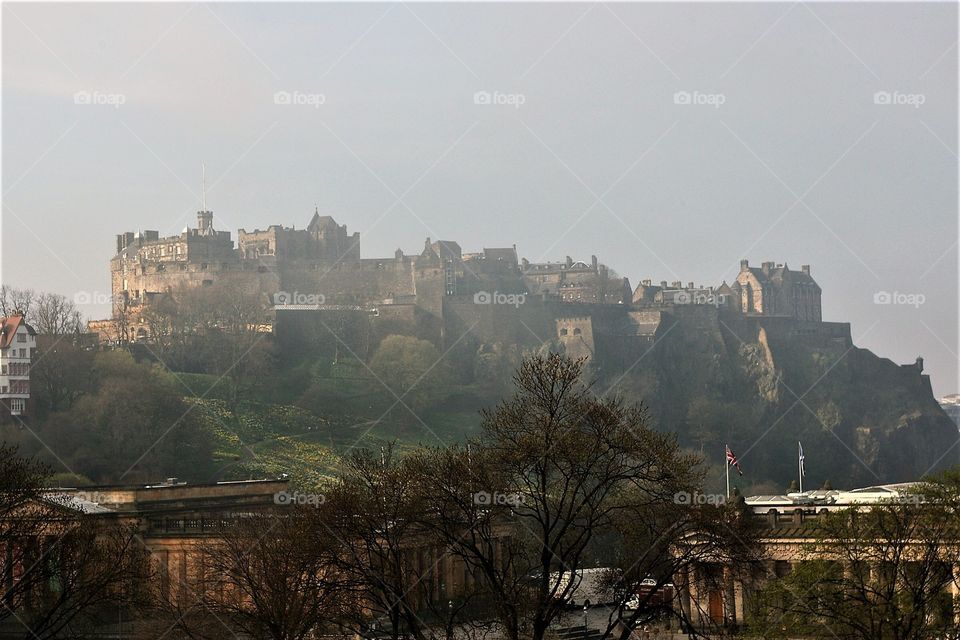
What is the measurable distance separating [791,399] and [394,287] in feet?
123

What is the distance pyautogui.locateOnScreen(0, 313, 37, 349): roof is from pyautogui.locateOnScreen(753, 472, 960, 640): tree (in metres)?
91.2

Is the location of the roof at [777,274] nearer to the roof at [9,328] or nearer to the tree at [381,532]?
the roof at [9,328]

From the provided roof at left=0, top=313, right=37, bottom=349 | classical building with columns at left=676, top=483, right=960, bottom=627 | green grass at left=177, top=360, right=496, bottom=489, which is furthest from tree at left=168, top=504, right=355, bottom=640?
roof at left=0, top=313, right=37, bottom=349

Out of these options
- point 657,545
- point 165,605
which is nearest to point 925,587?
point 657,545

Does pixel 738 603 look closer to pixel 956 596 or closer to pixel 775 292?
pixel 956 596

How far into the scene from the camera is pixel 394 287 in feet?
540

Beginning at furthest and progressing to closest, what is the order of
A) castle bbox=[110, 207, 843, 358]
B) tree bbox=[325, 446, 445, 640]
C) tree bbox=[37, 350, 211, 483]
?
castle bbox=[110, 207, 843, 358] < tree bbox=[37, 350, 211, 483] < tree bbox=[325, 446, 445, 640]

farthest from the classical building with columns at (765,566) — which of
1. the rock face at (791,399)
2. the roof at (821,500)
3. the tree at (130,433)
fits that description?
the rock face at (791,399)

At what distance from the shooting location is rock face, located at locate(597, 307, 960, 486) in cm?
15038

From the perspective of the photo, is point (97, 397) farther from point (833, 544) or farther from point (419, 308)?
point (833, 544)

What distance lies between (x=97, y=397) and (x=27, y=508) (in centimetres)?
7588

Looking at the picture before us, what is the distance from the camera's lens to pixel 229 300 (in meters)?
149

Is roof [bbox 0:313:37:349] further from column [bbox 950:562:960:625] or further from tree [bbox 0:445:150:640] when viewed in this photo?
column [bbox 950:562:960:625]

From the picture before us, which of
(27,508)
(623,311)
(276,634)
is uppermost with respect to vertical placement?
(623,311)
